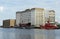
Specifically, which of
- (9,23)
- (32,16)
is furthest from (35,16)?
(9,23)

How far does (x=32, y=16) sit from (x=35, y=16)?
2.63m

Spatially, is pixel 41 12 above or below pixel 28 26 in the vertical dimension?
above

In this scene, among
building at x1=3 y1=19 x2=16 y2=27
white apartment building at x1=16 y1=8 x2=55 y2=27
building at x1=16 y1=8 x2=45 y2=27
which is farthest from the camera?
building at x1=3 y1=19 x2=16 y2=27

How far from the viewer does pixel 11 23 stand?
134375mm

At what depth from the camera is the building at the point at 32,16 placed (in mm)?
114375

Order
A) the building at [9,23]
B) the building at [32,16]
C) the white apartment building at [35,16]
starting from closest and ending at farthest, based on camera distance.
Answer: the white apartment building at [35,16] < the building at [32,16] < the building at [9,23]

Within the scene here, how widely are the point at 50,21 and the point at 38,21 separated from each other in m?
14.1

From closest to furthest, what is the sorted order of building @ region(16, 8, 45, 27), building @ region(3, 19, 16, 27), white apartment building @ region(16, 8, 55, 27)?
white apartment building @ region(16, 8, 55, 27) < building @ region(16, 8, 45, 27) < building @ region(3, 19, 16, 27)

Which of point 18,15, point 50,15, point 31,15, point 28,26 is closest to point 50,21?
point 50,15

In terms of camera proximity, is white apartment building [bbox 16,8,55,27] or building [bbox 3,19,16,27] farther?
building [bbox 3,19,16,27]

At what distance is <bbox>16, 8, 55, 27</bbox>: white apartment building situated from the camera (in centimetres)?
10639

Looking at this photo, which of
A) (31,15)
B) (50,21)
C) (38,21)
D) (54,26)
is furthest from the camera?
(31,15)

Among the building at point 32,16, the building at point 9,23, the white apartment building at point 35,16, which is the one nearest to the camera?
the white apartment building at point 35,16

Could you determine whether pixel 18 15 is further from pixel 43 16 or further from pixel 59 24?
pixel 59 24
